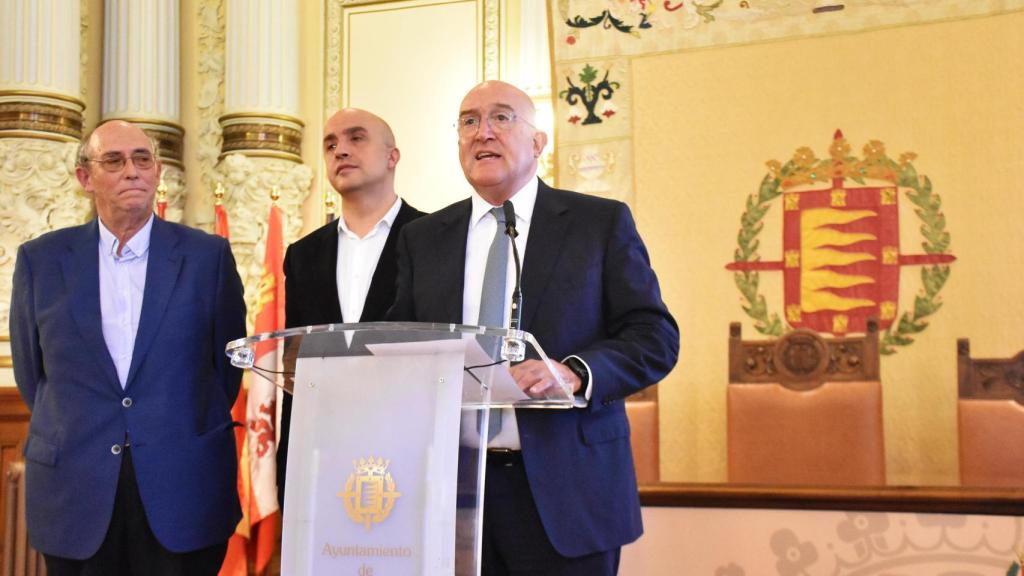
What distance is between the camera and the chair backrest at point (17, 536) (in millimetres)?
3582

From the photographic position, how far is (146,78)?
651 centimetres

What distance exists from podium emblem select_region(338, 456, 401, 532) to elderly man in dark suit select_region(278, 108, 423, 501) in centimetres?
141

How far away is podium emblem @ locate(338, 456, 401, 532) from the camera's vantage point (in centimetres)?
179

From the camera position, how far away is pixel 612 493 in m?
2.23

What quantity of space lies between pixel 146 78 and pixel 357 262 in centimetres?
372

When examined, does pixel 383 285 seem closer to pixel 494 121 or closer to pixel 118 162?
pixel 118 162

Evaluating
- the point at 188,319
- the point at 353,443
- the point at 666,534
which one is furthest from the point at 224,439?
the point at 666,534

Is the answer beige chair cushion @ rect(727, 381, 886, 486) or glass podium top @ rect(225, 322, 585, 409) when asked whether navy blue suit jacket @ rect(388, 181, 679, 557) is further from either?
beige chair cushion @ rect(727, 381, 886, 486)

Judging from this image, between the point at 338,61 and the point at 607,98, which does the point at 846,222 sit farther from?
the point at 338,61

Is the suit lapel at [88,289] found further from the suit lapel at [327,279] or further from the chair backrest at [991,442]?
the chair backrest at [991,442]

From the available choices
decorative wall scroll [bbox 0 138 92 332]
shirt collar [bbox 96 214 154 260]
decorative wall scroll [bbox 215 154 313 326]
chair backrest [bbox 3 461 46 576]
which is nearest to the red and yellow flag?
chair backrest [bbox 3 461 46 576]

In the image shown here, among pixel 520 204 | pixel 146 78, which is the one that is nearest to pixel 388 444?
pixel 520 204

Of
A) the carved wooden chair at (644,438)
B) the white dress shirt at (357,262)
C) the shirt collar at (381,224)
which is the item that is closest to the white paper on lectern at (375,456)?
the white dress shirt at (357,262)

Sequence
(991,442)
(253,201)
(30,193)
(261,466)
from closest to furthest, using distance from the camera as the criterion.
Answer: (991,442)
(261,466)
(30,193)
(253,201)
